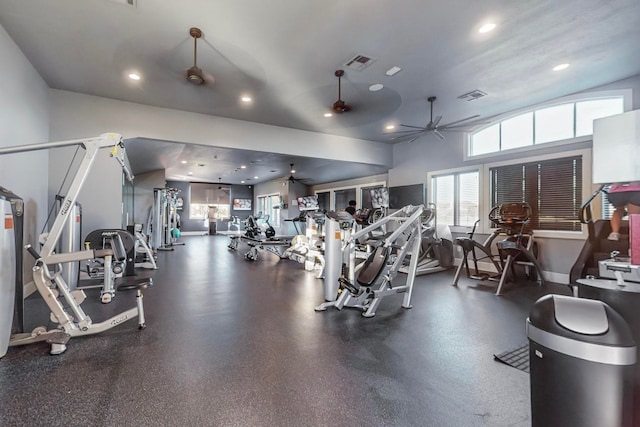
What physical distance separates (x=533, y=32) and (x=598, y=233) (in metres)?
3.02

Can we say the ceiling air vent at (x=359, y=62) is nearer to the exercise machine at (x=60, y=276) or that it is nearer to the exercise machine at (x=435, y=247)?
the exercise machine at (x=60, y=276)

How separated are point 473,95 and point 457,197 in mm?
2720

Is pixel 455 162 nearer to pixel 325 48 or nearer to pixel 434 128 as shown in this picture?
pixel 434 128

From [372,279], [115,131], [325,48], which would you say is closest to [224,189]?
[115,131]

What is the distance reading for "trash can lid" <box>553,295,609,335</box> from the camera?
1.00 m

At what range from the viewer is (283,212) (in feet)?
46.2

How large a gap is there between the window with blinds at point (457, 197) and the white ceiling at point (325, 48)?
6.25 ft

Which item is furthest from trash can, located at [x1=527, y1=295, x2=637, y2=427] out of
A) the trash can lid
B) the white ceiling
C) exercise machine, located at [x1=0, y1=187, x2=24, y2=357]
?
exercise machine, located at [x1=0, y1=187, x2=24, y2=357]

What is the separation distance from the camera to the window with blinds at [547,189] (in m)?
5.16

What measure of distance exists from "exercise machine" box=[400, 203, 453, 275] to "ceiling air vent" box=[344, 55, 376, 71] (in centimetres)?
345

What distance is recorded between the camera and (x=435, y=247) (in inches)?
258

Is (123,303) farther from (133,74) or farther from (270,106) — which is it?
(270,106)

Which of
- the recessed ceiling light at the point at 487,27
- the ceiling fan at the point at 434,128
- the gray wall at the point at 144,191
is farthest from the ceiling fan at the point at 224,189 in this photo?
the recessed ceiling light at the point at 487,27

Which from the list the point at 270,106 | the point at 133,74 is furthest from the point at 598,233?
the point at 133,74
